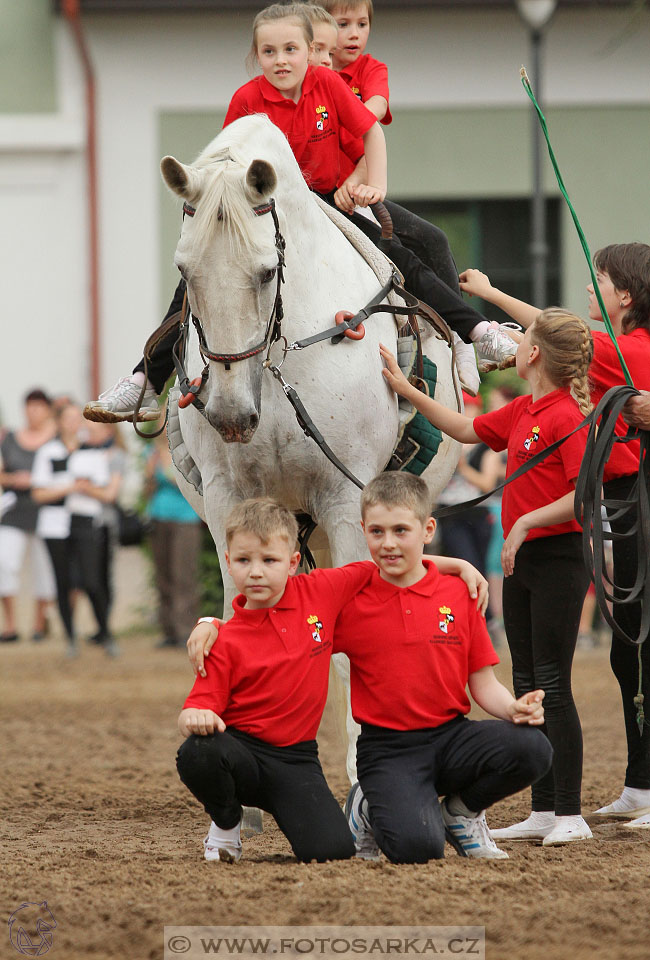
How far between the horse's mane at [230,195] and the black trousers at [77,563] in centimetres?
719

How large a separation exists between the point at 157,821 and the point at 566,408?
228 cm

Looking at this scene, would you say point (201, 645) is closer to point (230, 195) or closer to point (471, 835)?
point (471, 835)

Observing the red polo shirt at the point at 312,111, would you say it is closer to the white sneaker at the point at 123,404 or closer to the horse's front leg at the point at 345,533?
the white sneaker at the point at 123,404

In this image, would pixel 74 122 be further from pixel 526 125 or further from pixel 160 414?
pixel 160 414

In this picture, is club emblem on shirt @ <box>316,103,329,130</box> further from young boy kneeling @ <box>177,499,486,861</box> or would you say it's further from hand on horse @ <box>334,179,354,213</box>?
young boy kneeling @ <box>177,499,486,861</box>

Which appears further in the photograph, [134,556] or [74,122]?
[74,122]

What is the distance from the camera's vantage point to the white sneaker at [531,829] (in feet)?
15.5

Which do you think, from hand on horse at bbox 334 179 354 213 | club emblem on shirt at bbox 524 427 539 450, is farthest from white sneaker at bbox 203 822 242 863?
hand on horse at bbox 334 179 354 213

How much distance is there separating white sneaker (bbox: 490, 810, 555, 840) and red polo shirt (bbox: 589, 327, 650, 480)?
49.3 inches

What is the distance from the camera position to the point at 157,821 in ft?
17.4

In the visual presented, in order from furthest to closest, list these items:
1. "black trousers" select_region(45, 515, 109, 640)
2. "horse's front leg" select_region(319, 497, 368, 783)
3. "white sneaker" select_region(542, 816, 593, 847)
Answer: "black trousers" select_region(45, 515, 109, 640), "horse's front leg" select_region(319, 497, 368, 783), "white sneaker" select_region(542, 816, 593, 847)

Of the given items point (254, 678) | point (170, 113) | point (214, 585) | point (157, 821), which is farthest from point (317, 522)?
point (170, 113)

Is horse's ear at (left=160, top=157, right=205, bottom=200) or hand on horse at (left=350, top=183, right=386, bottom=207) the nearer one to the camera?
horse's ear at (left=160, top=157, right=205, bottom=200)

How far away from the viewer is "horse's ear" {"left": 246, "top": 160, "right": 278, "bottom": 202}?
14.0ft
